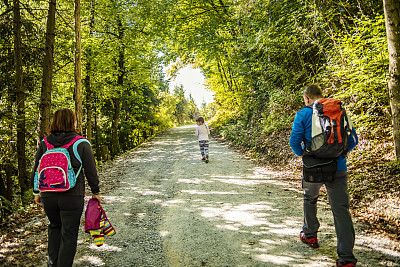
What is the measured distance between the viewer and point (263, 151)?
32.9 feet

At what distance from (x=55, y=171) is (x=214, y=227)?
9.02 feet

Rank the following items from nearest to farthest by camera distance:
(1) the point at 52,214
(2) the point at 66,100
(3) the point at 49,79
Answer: (1) the point at 52,214, (3) the point at 49,79, (2) the point at 66,100

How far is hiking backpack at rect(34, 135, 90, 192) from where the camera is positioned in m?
2.65

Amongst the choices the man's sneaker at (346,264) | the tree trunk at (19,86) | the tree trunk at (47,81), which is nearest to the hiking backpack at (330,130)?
the man's sneaker at (346,264)

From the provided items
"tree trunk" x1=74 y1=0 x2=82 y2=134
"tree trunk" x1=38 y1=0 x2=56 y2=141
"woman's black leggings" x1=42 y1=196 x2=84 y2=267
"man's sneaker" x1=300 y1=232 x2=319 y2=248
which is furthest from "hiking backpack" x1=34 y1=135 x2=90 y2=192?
"tree trunk" x1=74 y1=0 x2=82 y2=134

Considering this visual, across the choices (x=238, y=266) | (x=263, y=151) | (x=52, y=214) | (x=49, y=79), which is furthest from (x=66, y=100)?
(x=238, y=266)

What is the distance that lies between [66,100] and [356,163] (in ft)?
44.2

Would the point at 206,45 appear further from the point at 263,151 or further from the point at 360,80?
the point at 360,80

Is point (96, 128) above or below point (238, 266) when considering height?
above

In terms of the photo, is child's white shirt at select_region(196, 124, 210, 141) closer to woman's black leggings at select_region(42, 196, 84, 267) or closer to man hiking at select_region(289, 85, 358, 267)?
man hiking at select_region(289, 85, 358, 267)

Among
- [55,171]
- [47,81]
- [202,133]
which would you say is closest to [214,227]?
[55,171]

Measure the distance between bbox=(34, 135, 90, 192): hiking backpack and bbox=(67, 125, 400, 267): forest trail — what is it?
1.37 meters

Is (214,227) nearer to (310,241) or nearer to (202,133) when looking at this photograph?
(310,241)

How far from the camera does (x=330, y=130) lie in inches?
109
